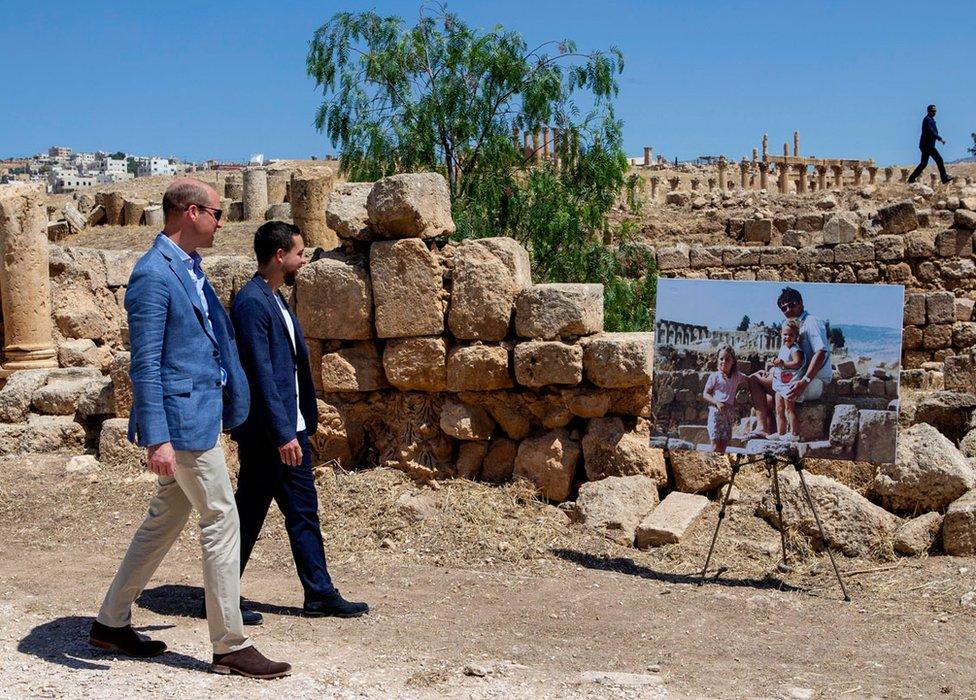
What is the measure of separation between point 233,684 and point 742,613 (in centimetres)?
260

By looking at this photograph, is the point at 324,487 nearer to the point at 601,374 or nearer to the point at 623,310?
the point at 601,374

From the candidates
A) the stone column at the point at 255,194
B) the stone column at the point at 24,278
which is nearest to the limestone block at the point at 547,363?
the stone column at the point at 24,278

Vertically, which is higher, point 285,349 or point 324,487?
point 285,349

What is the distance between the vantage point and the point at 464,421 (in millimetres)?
7453

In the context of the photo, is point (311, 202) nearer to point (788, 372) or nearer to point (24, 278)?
point (24, 278)

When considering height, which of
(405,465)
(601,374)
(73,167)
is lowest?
(405,465)

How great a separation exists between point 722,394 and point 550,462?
163 centimetres

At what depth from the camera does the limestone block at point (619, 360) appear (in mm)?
6945

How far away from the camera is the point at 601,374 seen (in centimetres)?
707

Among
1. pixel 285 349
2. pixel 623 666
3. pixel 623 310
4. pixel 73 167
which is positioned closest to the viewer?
pixel 623 666

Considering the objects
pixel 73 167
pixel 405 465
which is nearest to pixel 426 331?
pixel 405 465

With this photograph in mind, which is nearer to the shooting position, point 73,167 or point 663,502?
point 663,502

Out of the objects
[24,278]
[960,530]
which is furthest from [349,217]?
[24,278]

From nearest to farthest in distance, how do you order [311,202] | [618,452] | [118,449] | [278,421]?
[278,421], [618,452], [118,449], [311,202]
